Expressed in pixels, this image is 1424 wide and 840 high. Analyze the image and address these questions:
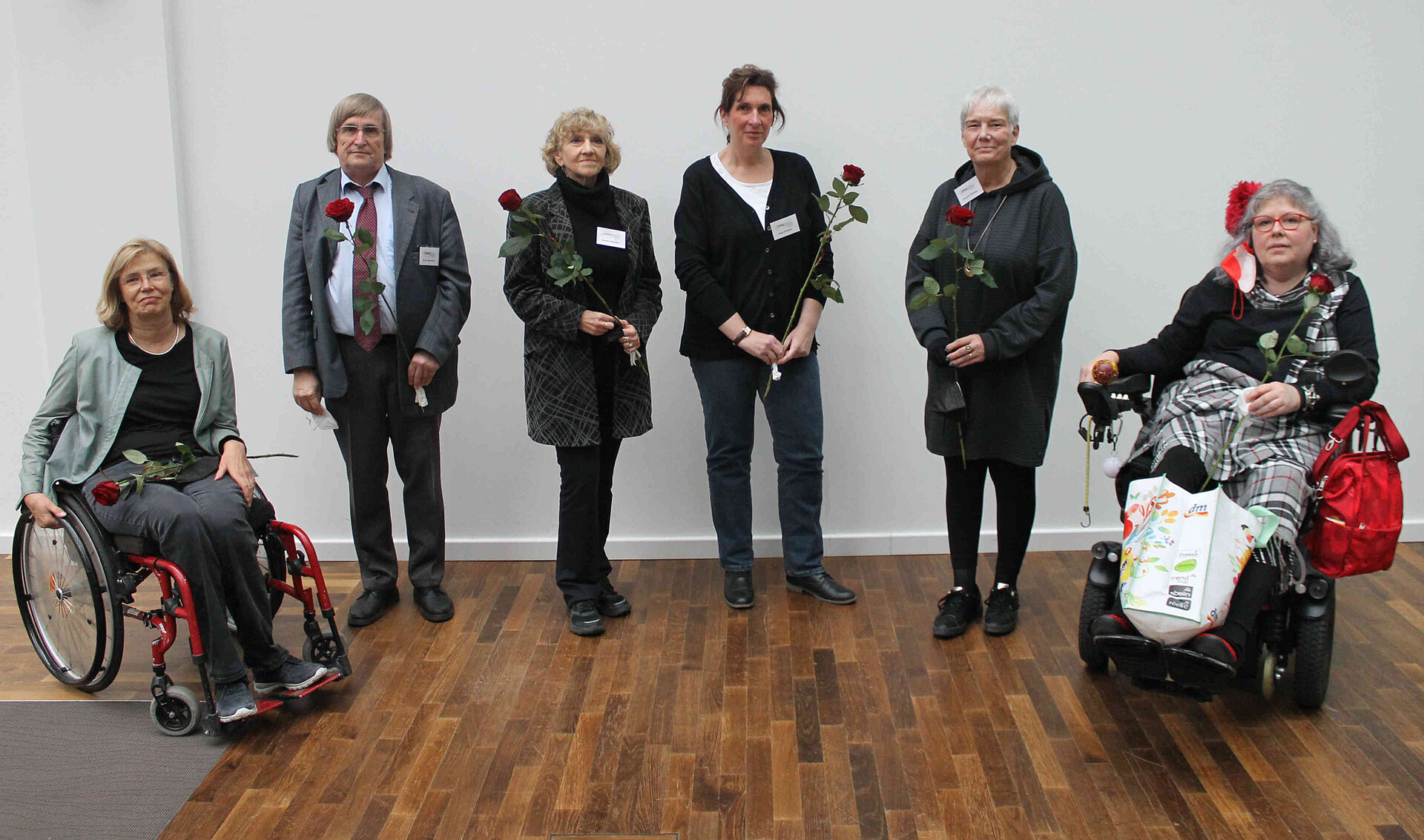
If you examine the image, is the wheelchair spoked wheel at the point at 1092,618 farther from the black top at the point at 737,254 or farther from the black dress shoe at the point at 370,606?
the black dress shoe at the point at 370,606

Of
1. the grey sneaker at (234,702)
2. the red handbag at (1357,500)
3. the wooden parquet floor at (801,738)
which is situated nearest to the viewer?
the wooden parquet floor at (801,738)

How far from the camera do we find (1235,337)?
9.73ft

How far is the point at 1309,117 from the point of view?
12.6ft

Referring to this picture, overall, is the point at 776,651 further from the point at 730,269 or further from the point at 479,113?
the point at 479,113

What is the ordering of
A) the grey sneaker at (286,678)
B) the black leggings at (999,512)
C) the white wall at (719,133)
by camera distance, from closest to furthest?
the grey sneaker at (286,678)
the black leggings at (999,512)
the white wall at (719,133)

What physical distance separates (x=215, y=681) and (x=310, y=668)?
9.5 inches

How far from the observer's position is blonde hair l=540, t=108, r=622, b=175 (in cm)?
326

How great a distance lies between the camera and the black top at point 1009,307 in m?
3.12

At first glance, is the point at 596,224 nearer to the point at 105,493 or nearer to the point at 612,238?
the point at 612,238

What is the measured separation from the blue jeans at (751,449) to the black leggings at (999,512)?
46cm

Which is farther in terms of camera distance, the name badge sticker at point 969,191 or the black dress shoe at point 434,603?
the black dress shoe at point 434,603

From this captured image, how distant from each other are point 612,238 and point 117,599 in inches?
64.6

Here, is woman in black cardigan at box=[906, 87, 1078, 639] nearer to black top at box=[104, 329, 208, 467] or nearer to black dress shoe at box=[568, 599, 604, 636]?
black dress shoe at box=[568, 599, 604, 636]

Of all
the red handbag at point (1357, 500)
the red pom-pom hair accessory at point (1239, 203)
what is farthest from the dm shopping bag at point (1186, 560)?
the red pom-pom hair accessory at point (1239, 203)
